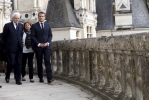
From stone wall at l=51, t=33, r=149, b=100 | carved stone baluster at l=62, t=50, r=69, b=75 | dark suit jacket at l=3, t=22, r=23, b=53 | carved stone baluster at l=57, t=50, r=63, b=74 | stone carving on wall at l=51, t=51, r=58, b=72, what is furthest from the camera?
stone carving on wall at l=51, t=51, r=58, b=72

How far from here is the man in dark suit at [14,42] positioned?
6.88 m

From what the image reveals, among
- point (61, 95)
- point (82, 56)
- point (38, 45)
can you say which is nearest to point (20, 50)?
point (38, 45)

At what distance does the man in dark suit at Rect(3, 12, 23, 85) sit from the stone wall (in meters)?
1.22

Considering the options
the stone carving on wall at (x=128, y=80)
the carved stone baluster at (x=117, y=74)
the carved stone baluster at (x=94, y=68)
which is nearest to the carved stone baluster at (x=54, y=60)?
the carved stone baluster at (x=94, y=68)

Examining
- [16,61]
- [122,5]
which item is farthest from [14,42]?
[122,5]

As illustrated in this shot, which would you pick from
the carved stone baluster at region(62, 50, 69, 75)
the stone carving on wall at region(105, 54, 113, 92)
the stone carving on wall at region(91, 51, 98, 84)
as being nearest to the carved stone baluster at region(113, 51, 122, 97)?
the stone carving on wall at region(105, 54, 113, 92)

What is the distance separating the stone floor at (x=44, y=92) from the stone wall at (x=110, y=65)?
24 centimetres

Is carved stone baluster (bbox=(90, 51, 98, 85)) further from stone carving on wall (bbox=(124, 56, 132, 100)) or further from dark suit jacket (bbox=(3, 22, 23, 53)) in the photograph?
dark suit jacket (bbox=(3, 22, 23, 53))

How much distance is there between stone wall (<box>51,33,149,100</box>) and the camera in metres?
3.75

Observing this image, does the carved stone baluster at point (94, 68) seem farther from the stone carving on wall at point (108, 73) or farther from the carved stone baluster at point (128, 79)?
the carved stone baluster at point (128, 79)

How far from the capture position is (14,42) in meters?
6.88

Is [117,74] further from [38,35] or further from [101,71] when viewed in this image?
[38,35]

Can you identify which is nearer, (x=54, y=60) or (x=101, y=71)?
(x=101, y=71)

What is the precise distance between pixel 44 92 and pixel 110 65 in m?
1.56
